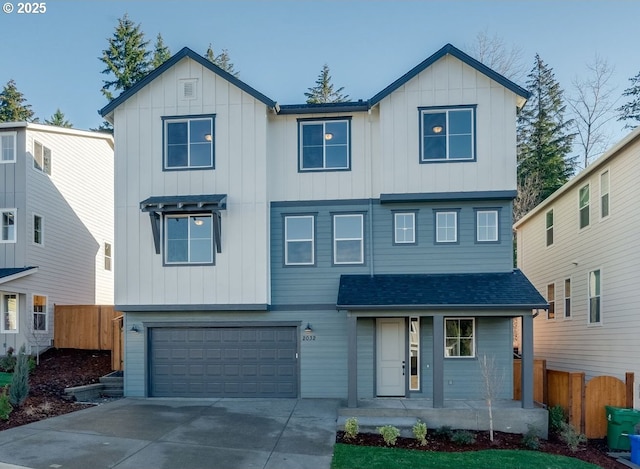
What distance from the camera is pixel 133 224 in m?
12.7

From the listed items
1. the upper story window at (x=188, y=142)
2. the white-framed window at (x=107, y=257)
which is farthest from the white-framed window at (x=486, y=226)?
the white-framed window at (x=107, y=257)

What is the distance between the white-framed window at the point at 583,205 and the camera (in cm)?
1416

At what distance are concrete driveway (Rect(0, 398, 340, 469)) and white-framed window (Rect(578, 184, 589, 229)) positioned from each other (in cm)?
911

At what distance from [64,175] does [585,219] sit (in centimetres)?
1808

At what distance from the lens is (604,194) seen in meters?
13.1

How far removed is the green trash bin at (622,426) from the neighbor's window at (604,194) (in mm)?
5161

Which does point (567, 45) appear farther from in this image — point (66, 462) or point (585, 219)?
point (66, 462)

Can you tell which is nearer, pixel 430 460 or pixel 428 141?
pixel 430 460

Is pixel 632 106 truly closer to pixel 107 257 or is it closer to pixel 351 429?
pixel 351 429

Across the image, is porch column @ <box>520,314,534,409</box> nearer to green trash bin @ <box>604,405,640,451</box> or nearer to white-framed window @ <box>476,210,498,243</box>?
green trash bin @ <box>604,405,640,451</box>

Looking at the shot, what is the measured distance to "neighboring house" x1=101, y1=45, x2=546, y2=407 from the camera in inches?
484

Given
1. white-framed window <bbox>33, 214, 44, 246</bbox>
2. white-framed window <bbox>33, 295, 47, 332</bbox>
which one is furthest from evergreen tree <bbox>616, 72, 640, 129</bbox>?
white-framed window <bbox>33, 295, 47, 332</bbox>

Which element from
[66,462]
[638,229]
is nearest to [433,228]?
[638,229]

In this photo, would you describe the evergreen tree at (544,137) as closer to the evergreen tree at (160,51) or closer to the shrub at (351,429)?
the shrub at (351,429)
